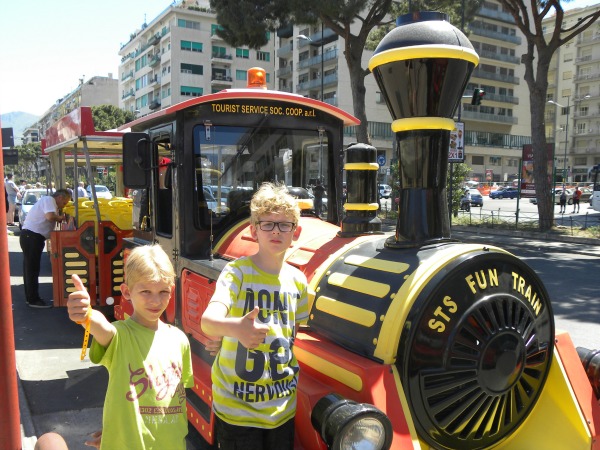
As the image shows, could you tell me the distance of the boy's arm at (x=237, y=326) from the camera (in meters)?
1.60

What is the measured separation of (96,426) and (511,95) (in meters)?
61.4

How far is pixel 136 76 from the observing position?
225 ft

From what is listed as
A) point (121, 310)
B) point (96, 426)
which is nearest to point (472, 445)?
point (96, 426)

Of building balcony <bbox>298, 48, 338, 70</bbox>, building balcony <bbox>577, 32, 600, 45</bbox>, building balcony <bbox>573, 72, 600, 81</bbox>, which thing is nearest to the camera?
building balcony <bbox>298, 48, 338, 70</bbox>

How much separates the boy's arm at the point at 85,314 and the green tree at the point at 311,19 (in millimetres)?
15917

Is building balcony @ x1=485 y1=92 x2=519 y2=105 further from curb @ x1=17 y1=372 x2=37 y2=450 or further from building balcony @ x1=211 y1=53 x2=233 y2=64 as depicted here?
curb @ x1=17 y1=372 x2=37 y2=450

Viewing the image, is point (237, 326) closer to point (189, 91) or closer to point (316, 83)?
point (316, 83)

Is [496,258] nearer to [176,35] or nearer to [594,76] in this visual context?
[176,35]

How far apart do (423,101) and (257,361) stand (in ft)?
4.21

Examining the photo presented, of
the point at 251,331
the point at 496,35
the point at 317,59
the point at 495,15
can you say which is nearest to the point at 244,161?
the point at 251,331

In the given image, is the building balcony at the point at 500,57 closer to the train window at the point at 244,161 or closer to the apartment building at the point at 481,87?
the apartment building at the point at 481,87

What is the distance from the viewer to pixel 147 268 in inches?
77.5

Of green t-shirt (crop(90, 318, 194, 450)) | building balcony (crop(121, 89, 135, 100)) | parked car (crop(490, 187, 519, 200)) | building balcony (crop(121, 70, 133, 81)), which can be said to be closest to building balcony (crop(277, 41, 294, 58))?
parked car (crop(490, 187, 519, 200))

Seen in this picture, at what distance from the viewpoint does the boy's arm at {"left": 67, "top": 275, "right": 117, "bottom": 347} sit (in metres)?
1.69
